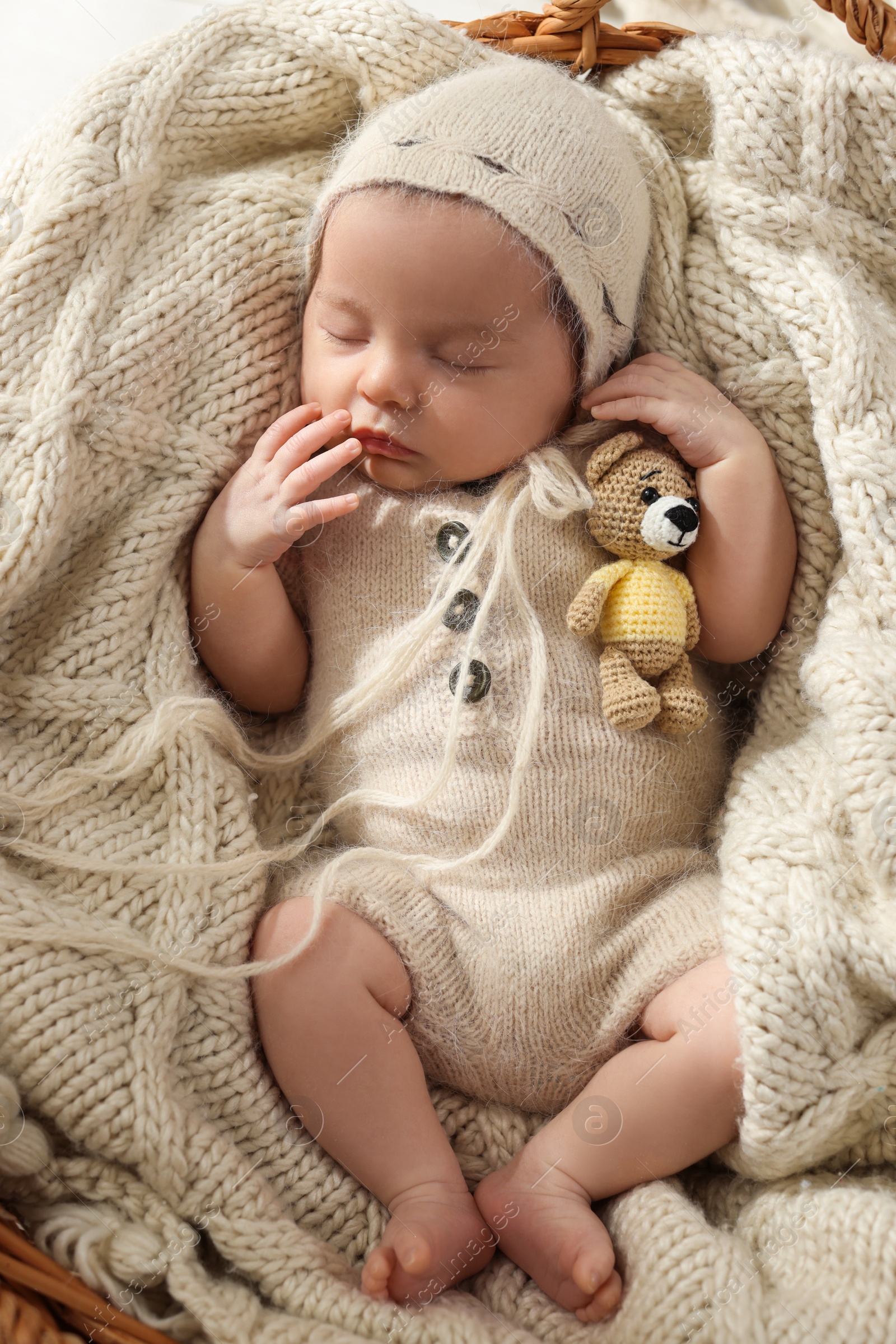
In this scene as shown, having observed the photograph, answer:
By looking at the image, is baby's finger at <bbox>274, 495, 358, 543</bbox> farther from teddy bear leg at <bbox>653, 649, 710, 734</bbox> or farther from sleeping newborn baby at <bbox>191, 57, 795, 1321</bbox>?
teddy bear leg at <bbox>653, 649, 710, 734</bbox>

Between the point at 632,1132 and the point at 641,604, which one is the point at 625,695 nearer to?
the point at 641,604

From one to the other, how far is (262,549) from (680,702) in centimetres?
50

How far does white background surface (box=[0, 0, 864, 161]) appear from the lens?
1683 mm

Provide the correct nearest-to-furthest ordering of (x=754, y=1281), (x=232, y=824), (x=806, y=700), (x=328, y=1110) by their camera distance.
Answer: (x=754, y=1281) < (x=328, y=1110) < (x=232, y=824) < (x=806, y=700)

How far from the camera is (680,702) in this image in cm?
A: 123

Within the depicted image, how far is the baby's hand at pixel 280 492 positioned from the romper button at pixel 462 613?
0.52 ft

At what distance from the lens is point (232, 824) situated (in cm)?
123

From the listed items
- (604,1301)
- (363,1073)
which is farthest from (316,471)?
(604,1301)

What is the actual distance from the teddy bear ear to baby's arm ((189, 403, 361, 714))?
0.89 ft

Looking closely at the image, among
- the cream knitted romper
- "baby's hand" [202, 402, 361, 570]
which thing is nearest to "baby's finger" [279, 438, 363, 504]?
"baby's hand" [202, 402, 361, 570]

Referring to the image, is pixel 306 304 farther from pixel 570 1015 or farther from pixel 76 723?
pixel 570 1015

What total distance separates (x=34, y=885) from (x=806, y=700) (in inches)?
35.0

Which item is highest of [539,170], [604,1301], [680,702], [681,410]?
[539,170]

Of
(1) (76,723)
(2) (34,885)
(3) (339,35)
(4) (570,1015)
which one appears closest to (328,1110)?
(4) (570,1015)
